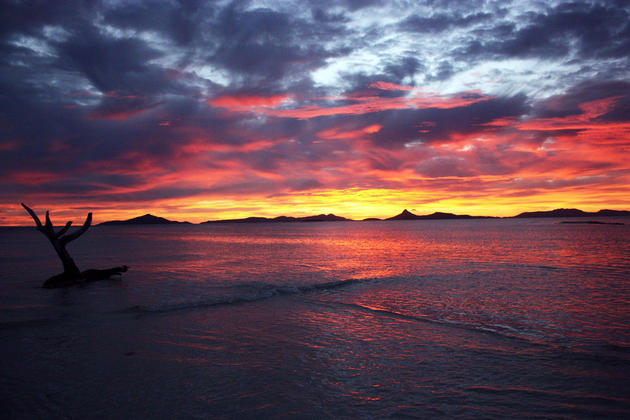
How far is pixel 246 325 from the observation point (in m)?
12.0

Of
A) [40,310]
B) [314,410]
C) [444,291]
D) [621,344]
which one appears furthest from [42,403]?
[444,291]

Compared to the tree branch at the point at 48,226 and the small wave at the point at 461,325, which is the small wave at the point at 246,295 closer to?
the small wave at the point at 461,325

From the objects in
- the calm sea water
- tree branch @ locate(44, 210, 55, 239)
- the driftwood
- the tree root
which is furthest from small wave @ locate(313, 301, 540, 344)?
tree branch @ locate(44, 210, 55, 239)

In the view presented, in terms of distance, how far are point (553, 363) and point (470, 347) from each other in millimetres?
1906

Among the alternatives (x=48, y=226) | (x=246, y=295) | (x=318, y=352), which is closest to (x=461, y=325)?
(x=318, y=352)

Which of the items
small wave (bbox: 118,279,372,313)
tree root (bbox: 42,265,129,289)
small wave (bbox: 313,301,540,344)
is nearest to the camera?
small wave (bbox: 313,301,540,344)

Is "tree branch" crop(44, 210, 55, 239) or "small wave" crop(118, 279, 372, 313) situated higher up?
"tree branch" crop(44, 210, 55, 239)

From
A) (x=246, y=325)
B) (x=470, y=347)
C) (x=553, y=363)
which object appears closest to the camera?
(x=553, y=363)

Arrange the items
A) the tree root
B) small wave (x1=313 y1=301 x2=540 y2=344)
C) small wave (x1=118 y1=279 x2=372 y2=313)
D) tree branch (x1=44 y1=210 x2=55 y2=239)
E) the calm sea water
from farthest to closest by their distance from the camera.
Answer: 1. tree branch (x1=44 y1=210 x2=55 y2=239)
2. the tree root
3. small wave (x1=118 y1=279 x2=372 y2=313)
4. small wave (x1=313 y1=301 x2=540 y2=344)
5. the calm sea water

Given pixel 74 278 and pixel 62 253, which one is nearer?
pixel 62 253

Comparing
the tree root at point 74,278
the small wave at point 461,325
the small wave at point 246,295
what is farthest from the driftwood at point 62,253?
the small wave at point 461,325

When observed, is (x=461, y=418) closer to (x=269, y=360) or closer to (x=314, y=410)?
(x=314, y=410)

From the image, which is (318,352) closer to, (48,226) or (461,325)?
(461,325)

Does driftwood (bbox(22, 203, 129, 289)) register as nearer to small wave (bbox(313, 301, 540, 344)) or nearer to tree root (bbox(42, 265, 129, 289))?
tree root (bbox(42, 265, 129, 289))
